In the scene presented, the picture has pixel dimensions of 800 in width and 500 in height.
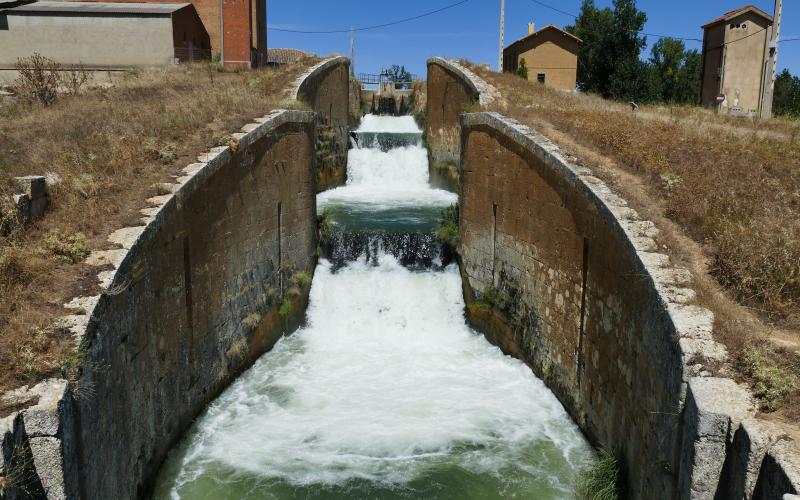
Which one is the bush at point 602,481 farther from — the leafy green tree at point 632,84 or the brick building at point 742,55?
the leafy green tree at point 632,84

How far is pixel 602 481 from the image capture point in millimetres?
6305

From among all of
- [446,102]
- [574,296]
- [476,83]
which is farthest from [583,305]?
[446,102]

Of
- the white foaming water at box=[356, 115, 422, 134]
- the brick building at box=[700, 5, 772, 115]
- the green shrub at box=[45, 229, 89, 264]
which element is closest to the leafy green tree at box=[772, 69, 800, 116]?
the brick building at box=[700, 5, 772, 115]

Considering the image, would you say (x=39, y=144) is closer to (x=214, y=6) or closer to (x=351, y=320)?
(x=351, y=320)

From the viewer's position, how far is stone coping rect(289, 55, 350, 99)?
15234mm

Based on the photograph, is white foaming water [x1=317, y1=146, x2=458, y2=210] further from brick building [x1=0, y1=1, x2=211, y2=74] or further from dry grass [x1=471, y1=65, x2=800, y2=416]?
brick building [x1=0, y1=1, x2=211, y2=74]

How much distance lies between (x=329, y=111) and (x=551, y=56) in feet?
57.3

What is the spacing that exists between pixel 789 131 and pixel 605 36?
2746 centimetres

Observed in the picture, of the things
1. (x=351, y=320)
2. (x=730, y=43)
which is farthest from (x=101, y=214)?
(x=730, y=43)

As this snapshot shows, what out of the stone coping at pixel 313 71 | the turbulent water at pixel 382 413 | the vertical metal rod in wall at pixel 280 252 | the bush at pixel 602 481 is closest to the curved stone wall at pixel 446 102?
the stone coping at pixel 313 71

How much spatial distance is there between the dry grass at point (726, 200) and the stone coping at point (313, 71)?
5375 mm

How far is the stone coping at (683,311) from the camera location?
13.9 ft

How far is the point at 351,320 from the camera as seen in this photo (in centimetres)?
1105

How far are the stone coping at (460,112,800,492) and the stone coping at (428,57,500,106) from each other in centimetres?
656
